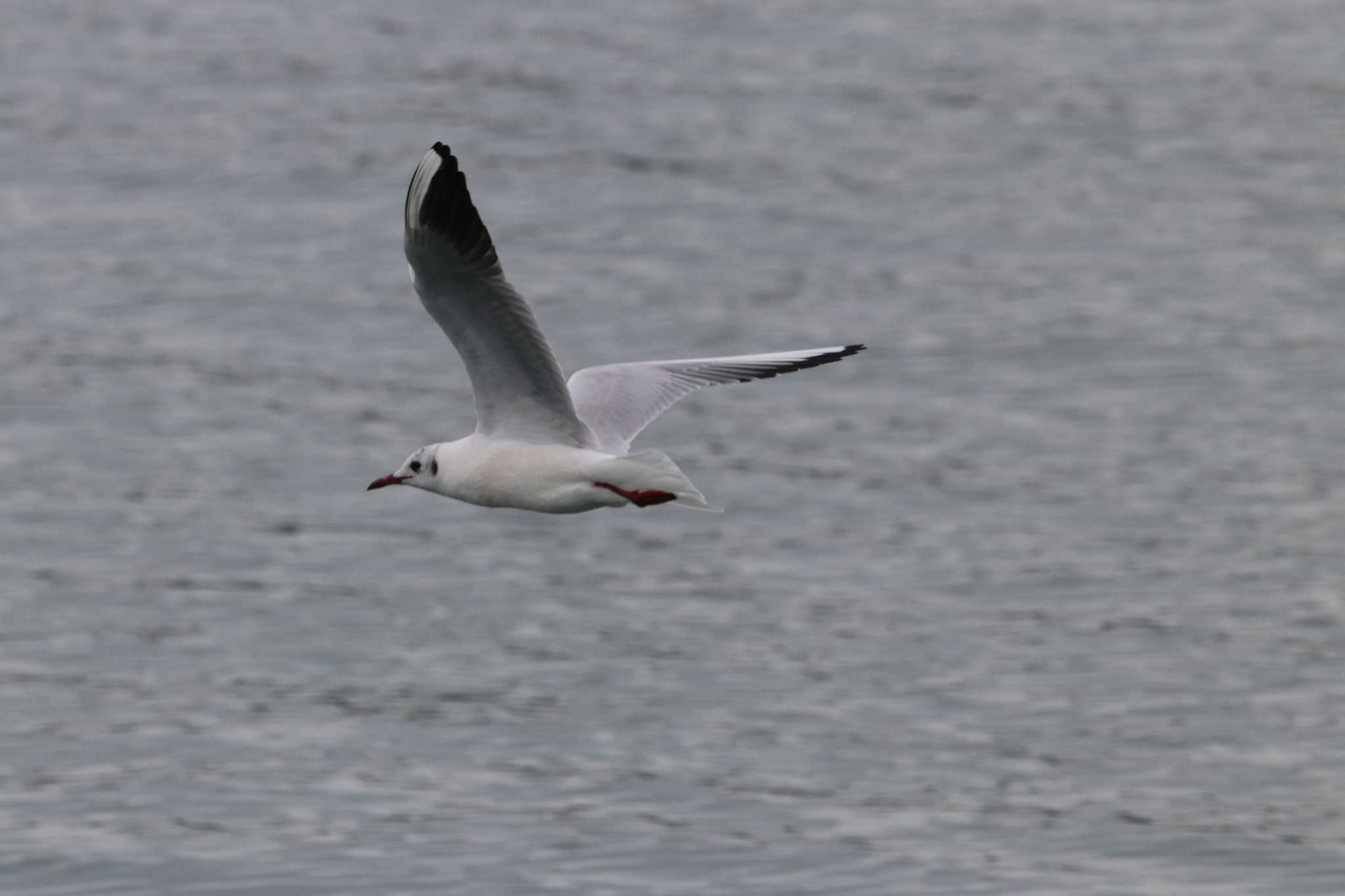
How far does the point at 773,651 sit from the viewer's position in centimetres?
2008

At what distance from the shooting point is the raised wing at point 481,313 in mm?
10258

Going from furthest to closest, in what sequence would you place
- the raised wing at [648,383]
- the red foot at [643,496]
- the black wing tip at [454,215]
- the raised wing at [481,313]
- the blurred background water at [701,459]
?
the blurred background water at [701,459], the raised wing at [648,383], the red foot at [643,496], the raised wing at [481,313], the black wing tip at [454,215]

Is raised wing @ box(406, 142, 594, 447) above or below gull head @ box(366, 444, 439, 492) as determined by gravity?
above

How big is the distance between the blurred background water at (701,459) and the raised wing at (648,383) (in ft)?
16.5

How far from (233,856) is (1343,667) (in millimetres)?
8927

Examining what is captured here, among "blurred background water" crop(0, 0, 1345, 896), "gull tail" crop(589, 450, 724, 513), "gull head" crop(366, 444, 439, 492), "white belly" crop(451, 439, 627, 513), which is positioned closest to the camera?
"gull tail" crop(589, 450, 724, 513)

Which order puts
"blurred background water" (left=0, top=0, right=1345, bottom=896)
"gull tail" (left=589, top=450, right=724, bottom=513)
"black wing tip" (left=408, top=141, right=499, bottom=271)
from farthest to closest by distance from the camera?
"blurred background water" (left=0, top=0, right=1345, bottom=896) → "gull tail" (left=589, top=450, right=724, bottom=513) → "black wing tip" (left=408, top=141, right=499, bottom=271)

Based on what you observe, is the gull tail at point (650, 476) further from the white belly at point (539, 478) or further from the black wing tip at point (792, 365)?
the black wing tip at point (792, 365)

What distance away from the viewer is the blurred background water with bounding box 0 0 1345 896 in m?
17.6

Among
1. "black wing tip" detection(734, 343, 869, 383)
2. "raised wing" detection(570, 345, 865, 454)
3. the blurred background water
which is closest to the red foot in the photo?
"raised wing" detection(570, 345, 865, 454)

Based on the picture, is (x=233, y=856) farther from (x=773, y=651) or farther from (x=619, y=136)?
(x=619, y=136)

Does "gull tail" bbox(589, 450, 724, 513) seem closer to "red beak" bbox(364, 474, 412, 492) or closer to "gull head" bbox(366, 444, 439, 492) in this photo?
"gull head" bbox(366, 444, 439, 492)

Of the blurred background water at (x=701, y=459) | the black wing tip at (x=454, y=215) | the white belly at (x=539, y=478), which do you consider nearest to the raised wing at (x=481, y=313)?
the black wing tip at (x=454, y=215)

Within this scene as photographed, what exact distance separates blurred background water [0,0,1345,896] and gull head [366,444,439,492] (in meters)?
5.48
